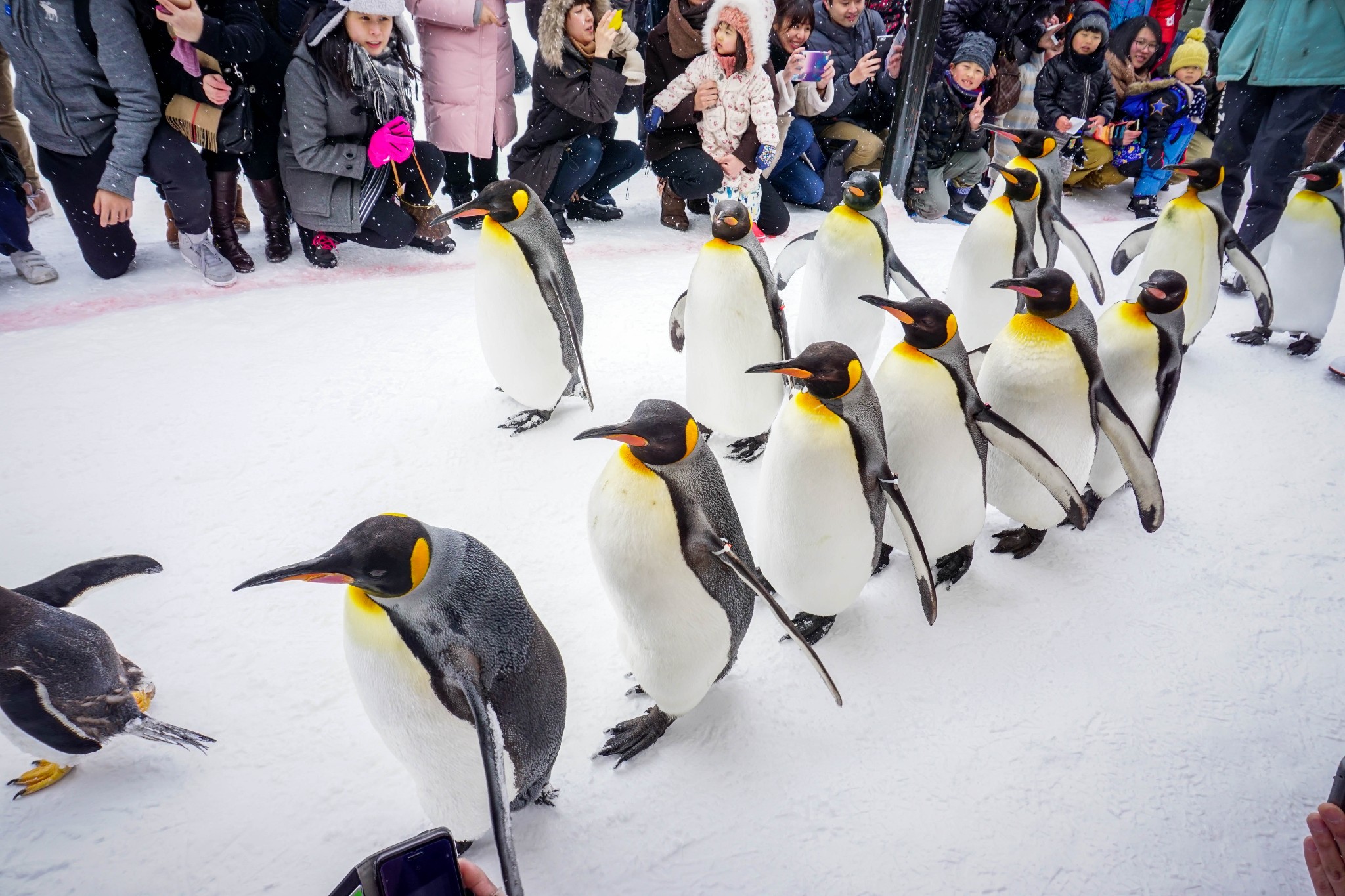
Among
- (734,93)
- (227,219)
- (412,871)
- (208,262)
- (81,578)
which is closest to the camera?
(412,871)

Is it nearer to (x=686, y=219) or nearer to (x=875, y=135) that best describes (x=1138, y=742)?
(x=686, y=219)

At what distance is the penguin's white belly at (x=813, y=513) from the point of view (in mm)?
1313

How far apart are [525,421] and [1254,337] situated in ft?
8.51

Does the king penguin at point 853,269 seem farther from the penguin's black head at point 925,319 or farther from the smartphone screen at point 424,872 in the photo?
the smartphone screen at point 424,872

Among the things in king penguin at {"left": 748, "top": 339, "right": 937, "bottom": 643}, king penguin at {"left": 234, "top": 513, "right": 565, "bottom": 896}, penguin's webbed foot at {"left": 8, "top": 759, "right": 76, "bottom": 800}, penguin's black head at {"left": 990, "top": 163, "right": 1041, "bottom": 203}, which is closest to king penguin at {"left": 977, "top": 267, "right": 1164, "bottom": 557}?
king penguin at {"left": 748, "top": 339, "right": 937, "bottom": 643}

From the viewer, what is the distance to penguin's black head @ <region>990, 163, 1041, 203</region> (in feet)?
7.38

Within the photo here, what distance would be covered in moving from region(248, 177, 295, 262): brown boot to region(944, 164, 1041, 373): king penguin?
98.4 inches

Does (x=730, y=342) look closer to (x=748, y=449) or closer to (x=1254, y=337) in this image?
(x=748, y=449)

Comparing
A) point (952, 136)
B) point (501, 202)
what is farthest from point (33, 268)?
point (952, 136)

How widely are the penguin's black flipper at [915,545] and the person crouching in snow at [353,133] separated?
7.93 feet

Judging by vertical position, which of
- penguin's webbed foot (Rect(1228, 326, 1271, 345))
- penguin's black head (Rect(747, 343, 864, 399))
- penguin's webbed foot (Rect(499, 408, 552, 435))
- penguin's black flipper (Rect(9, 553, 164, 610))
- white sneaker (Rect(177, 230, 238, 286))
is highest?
penguin's black head (Rect(747, 343, 864, 399))

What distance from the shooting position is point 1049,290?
151cm

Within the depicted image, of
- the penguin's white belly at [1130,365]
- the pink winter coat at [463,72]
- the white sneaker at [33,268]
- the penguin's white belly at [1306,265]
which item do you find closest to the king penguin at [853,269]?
the penguin's white belly at [1130,365]

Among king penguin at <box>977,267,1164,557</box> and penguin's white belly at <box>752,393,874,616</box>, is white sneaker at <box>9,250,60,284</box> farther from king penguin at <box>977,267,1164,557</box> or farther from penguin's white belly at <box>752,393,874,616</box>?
king penguin at <box>977,267,1164,557</box>
